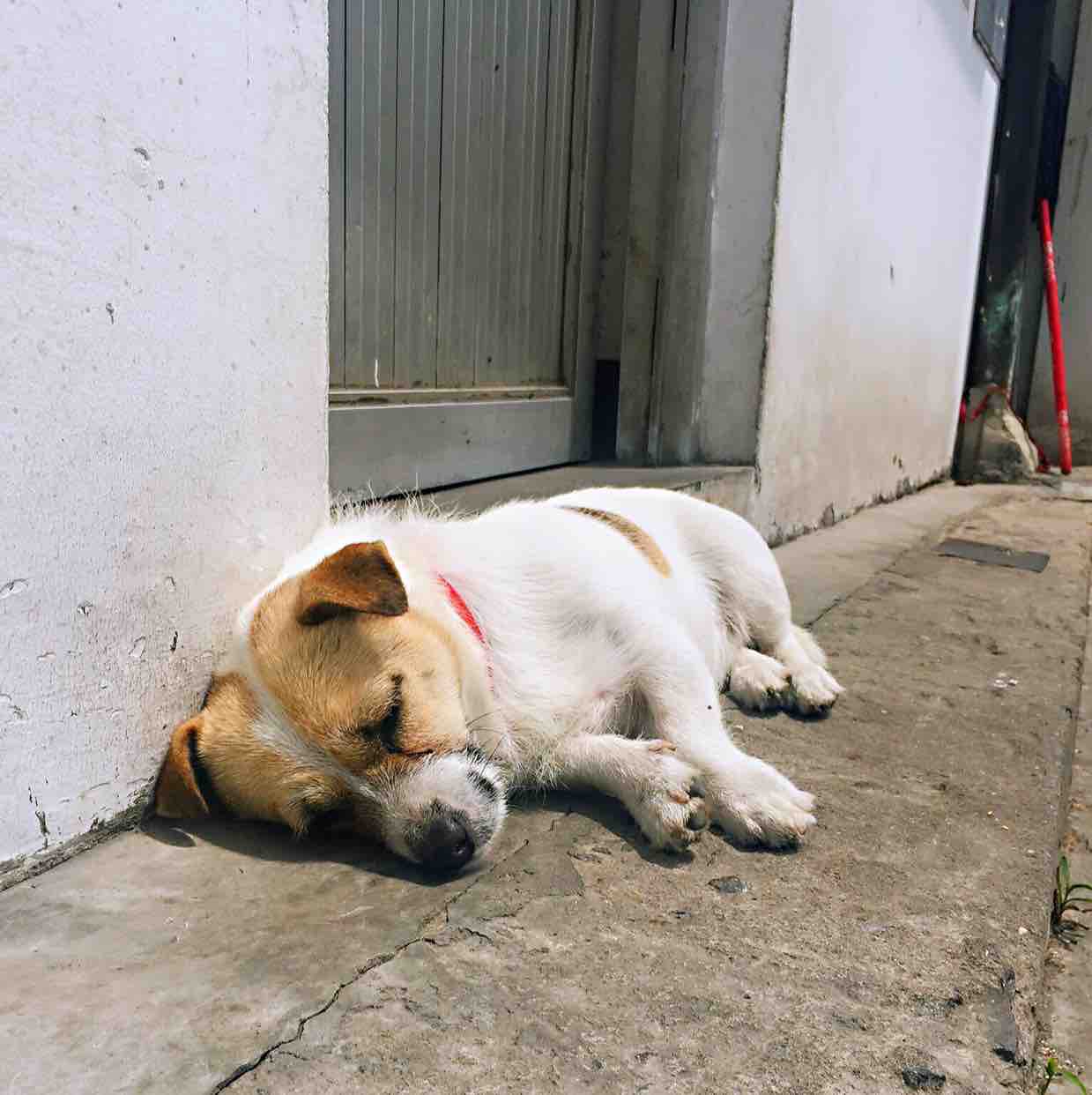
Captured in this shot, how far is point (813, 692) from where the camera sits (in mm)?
3234

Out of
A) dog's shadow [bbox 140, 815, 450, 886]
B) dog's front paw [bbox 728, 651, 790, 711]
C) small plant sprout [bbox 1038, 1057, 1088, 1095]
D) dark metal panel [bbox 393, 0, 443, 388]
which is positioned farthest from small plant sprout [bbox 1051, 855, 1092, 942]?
dark metal panel [bbox 393, 0, 443, 388]

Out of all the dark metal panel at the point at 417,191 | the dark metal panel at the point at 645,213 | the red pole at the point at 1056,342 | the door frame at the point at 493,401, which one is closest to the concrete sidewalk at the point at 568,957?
the door frame at the point at 493,401

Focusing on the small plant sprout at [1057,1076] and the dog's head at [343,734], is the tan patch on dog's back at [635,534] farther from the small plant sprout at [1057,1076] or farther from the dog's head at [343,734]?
the small plant sprout at [1057,1076]

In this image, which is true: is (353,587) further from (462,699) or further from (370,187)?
(370,187)

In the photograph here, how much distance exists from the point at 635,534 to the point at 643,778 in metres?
1.08

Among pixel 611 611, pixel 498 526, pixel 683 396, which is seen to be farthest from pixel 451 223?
pixel 611 611

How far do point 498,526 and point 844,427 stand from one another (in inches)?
175

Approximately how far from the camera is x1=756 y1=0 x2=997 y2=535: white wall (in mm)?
5531

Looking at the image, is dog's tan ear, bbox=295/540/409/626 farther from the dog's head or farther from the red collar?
the red collar

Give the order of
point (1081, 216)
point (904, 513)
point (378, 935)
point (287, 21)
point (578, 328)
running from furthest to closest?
point (1081, 216), point (904, 513), point (578, 328), point (287, 21), point (378, 935)

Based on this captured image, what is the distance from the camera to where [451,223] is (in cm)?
448

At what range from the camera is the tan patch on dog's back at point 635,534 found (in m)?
3.23

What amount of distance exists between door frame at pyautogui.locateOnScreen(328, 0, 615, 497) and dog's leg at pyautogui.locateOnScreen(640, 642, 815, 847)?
5.57 feet

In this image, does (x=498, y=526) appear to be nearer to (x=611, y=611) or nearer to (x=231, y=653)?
(x=611, y=611)
